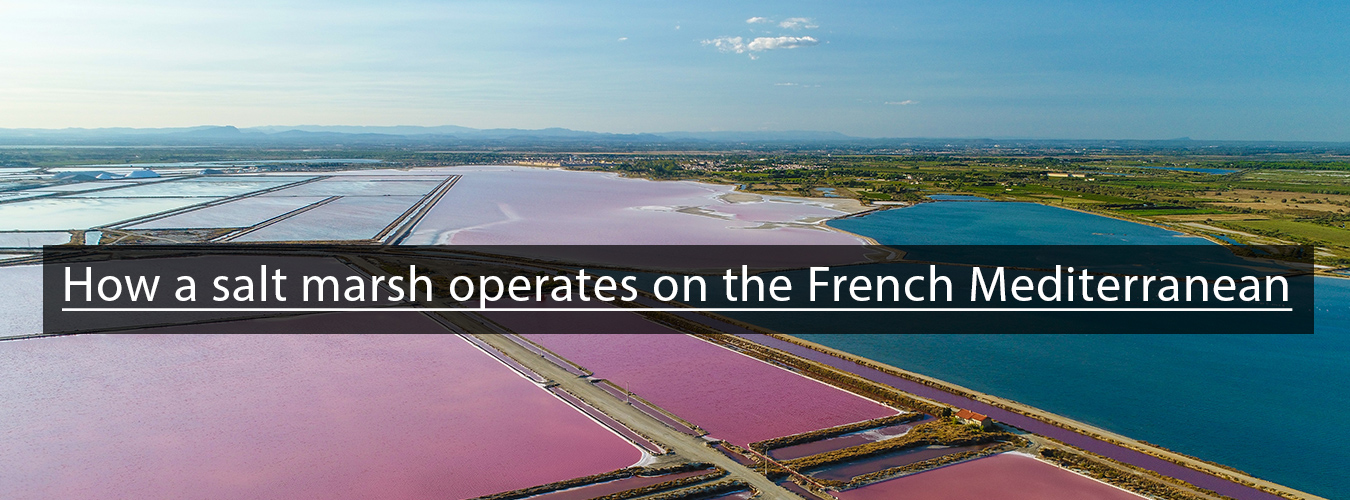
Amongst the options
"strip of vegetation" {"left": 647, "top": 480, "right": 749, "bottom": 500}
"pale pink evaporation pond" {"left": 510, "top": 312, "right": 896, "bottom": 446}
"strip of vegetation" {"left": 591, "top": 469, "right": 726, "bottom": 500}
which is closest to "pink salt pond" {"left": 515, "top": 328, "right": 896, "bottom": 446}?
"pale pink evaporation pond" {"left": 510, "top": 312, "right": 896, "bottom": 446}

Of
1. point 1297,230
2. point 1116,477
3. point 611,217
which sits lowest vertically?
point 1116,477

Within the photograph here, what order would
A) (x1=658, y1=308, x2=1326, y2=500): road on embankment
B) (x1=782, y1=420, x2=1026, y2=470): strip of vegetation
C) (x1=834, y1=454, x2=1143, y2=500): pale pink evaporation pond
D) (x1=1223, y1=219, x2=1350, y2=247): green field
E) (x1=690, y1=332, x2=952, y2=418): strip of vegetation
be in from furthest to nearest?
1. (x1=1223, y1=219, x2=1350, y2=247): green field
2. (x1=690, y1=332, x2=952, y2=418): strip of vegetation
3. (x1=782, y1=420, x2=1026, y2=470): strip of vegetation
4. (x1=658, y1=308, x2=1326, y2=500): road on embankment
5. (x1=834, y1=454, x2=1143, y2=500): pale pink evaporation pond

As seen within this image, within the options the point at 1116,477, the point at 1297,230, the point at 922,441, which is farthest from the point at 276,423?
the point at 1297,230

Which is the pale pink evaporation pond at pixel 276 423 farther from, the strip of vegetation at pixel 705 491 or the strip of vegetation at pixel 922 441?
the strip of vegetation at pixel 922 441

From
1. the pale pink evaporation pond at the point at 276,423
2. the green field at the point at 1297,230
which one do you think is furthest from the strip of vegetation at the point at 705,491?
the green field at the point at 1297,230

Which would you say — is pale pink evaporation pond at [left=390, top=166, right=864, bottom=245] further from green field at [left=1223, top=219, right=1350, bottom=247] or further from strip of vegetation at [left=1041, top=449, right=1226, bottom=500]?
strip of vegetation at [left=1041, top=449, right=1226, bottom=500]

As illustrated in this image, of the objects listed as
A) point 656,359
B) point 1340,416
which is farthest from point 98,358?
point 1340,416

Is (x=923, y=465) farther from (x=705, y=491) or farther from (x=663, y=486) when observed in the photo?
(x=663, y=486)
